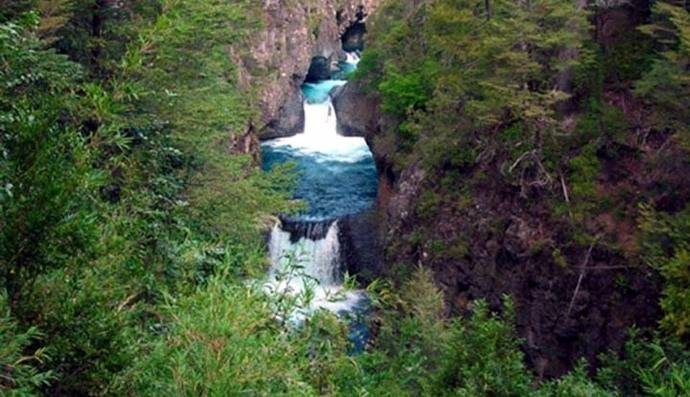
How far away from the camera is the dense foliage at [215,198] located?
3.35 meters

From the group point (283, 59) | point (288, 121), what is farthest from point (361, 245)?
point (283, 59)

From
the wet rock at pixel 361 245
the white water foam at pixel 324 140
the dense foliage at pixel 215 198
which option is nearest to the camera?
the dense foliage at pixel 215 198

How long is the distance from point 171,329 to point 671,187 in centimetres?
1155

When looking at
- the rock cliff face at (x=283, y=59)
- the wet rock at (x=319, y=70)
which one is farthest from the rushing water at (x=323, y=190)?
the wet rock at (x=319, y=70)

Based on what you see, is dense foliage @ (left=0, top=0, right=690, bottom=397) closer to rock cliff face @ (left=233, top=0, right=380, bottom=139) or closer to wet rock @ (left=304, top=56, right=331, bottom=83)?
rock cliff face @ (left=233, top=0, right=380, bottom=139)

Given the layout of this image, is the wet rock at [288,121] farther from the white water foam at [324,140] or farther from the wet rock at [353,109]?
the wet rock at [353,109]

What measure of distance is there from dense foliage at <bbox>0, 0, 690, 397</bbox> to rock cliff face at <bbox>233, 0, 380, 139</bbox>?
907 centimetres

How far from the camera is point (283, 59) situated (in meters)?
32.1

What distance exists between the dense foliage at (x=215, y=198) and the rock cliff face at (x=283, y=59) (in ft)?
29.8

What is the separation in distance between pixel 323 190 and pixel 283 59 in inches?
460

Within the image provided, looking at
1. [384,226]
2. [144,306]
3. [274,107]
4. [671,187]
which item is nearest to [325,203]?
[384,226]

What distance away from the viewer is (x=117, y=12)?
420 inches

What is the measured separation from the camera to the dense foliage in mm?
3352

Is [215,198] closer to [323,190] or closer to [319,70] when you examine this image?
[323,190]
